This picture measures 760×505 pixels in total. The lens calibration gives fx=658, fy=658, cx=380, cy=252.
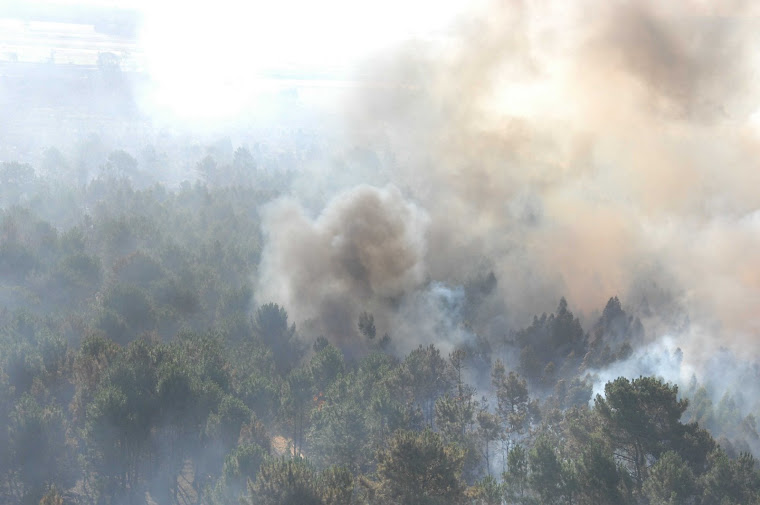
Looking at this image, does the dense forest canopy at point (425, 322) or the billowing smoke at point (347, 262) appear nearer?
the dense forest canopy at point (425, 322)

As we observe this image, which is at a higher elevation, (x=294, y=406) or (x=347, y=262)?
(x=347, y=262)

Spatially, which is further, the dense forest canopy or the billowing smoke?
the billowing smoke

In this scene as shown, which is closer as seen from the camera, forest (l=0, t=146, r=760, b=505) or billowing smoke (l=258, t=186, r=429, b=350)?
forest (l=0, t=146, r=760, b=505)

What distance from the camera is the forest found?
2619 centimetres

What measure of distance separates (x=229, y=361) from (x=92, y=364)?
32.4 ft

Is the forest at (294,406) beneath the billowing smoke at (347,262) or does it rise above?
beneath

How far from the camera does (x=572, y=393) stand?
4147 centimetres

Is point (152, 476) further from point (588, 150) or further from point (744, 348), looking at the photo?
point (588, 150)

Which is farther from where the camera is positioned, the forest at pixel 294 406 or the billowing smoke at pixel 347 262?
the billowing smoke at pixel 347 262

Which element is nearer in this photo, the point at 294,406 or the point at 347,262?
the point at 294,406

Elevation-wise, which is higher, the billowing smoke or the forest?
the billowing smoke

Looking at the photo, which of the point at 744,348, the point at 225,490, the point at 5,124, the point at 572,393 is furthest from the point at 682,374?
the point at 5,124

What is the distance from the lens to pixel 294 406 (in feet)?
133

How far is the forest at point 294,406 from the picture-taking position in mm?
26188
